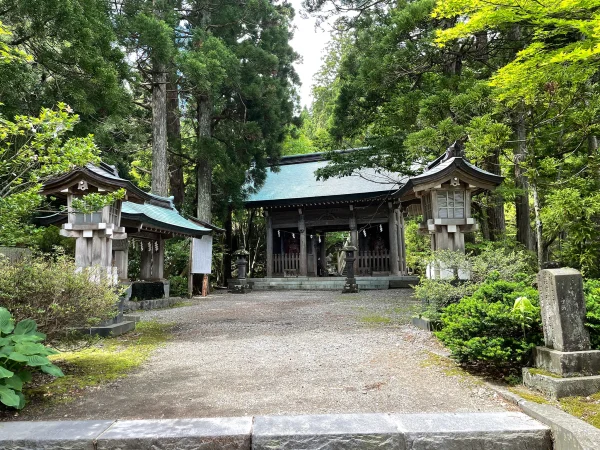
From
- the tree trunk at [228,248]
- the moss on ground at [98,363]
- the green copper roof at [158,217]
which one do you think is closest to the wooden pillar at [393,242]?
the tree trunk at [228,248]

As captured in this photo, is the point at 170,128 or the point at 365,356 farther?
the point at 170,128

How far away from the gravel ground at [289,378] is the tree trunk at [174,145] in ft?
38.0

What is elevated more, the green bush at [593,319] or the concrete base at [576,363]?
the green bush at [593,319]

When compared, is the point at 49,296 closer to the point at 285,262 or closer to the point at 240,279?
the point at 240,279

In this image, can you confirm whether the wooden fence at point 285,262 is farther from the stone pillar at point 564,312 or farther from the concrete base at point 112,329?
the stone pillar at point 564,312

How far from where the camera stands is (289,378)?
4043mm

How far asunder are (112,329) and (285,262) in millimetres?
12399

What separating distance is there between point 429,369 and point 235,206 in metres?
→ 14.5

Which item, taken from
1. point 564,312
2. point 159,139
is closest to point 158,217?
point 159,139

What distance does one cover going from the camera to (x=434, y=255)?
21.1 feet

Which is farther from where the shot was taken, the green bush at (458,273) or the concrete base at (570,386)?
the green bush at (458,273)

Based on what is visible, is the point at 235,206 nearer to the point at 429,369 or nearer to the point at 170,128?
the point at 170,128

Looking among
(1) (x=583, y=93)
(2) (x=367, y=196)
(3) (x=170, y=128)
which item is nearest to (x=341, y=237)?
(2) (x=367, y=196)

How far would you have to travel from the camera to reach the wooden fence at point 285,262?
18562 mm
